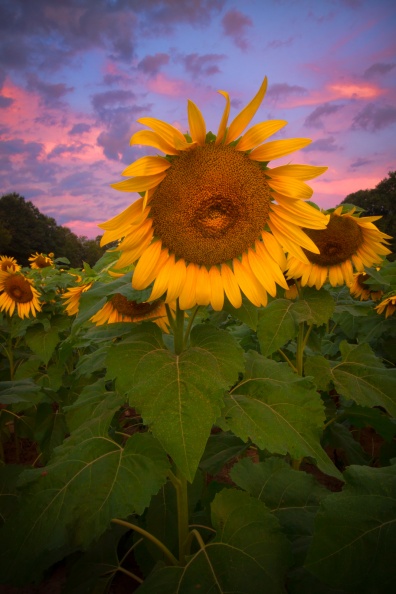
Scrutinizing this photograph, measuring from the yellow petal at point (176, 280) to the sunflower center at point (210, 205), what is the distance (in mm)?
44

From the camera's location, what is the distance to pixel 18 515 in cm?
141

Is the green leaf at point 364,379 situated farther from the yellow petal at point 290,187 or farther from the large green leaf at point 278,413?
the yellow petal at point 290,187

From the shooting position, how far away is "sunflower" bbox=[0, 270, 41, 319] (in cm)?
471

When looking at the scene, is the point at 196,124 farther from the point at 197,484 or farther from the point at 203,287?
the point at 197,484

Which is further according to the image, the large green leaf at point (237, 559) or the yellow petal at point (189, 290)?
the yellow petal at point (189, 290)

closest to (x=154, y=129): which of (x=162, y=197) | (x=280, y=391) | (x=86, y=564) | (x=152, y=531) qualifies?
(x=162, y=197)

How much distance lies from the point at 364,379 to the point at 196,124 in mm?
1967

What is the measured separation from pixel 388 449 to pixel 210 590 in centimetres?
224

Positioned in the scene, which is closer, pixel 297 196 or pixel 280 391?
pixel 297 196

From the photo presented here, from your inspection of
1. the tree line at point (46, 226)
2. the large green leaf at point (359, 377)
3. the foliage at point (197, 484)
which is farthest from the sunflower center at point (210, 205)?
the tree line at point (46, 226)

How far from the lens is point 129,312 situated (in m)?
2.55

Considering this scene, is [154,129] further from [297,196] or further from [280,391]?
[280,391]

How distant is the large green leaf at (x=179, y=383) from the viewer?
1270mm

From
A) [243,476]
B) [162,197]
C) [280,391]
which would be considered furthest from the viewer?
[243,476]
